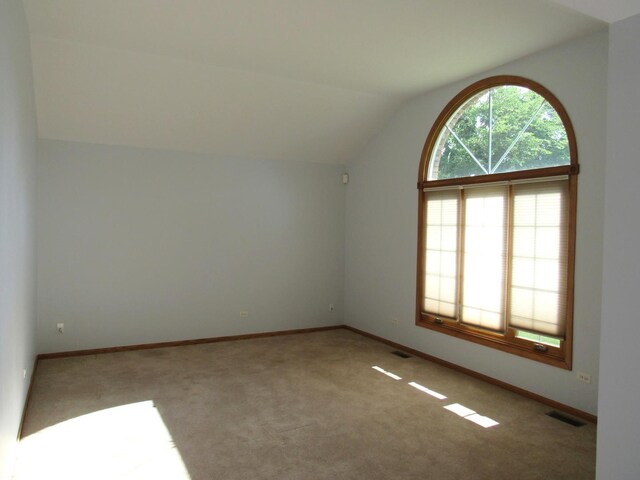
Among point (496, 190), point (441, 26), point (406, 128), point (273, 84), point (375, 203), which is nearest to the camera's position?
point (441, 26)

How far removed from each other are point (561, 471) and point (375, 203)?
398 centimetres

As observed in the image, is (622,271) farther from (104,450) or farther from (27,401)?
(27,401)

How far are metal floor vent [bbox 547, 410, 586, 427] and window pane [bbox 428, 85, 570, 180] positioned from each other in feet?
6.97

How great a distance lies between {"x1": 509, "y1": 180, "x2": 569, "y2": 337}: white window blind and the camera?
3898 mm

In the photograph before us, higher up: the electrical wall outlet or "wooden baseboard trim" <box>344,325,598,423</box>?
the electrical wall outlet

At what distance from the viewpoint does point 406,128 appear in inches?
222

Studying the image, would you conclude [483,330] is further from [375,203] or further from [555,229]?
[375,203]

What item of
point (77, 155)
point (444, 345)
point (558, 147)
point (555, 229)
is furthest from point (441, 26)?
point (77, 155)

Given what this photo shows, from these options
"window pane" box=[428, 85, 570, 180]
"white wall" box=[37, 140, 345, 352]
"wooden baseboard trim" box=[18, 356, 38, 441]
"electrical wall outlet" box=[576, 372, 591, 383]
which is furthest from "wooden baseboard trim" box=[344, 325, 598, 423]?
"wooden baseboard trim" box=[18, 356, 38, 441]

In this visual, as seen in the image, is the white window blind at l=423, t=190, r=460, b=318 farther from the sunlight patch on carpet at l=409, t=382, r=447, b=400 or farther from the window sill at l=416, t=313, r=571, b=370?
the sunlight patch on carpet at l=409, t=382, r=447, b=400

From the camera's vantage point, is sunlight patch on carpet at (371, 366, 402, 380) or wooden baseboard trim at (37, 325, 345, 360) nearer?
sunlight patch on carpet at (371, 366, 402, 380)

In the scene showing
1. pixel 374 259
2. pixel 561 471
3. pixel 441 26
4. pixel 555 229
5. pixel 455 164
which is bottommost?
pixel 561 471

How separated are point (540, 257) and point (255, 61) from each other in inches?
127

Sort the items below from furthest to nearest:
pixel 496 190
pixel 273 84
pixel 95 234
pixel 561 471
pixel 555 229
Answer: pixel 95 234 < pixel 273 84 < pixel 496 190 < pixel 555 229 < pixel 561 471
